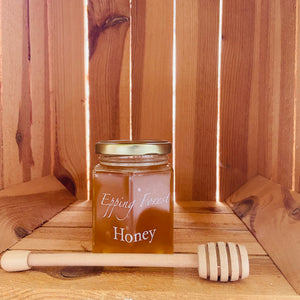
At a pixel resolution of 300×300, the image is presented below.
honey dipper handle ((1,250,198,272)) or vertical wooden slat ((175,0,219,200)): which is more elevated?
vertical wooden slat ((175,0,219,200))

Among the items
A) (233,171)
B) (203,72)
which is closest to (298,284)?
(233,171)

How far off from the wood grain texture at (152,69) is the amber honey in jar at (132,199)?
0.49 m

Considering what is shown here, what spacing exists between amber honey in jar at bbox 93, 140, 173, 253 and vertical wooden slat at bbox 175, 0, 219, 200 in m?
0.49

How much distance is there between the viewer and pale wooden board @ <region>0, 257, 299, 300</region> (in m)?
0.54

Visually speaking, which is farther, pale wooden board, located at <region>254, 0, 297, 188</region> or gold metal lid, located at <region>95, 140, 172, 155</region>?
pale wooden board, located at <region>254, 0, 297, 188</region>

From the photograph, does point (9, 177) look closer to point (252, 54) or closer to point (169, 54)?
point (169, 54)

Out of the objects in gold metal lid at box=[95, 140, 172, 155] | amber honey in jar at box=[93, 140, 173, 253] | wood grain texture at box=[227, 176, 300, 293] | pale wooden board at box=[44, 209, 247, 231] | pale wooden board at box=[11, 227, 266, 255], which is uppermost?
gold metal lid at box=[95, 140, 172, 155]

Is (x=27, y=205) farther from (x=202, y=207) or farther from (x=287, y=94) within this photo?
(x=287, y=94)

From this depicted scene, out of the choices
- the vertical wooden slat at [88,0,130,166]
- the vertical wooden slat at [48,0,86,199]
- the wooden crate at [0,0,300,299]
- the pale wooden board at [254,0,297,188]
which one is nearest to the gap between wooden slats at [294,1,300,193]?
the pale wooden board at [254,0,297,188]

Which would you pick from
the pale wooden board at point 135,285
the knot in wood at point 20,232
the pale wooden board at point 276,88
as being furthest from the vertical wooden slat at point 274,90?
the knot in wood at point 20,232

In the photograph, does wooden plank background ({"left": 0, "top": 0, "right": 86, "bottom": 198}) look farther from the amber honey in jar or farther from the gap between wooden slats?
the gap between wooden slats

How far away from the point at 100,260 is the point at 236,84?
31.8 inches

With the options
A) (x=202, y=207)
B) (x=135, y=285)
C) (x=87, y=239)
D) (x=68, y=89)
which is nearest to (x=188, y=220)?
(x=202, y=207)

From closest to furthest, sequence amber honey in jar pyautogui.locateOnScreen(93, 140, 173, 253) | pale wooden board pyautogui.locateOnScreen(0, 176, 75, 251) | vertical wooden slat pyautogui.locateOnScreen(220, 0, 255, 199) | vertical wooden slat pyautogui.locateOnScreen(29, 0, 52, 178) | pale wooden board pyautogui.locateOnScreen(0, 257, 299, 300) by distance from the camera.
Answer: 1. pale wooden board pyautogui.locateOnScreen(0, 257, 299, 300)
2. amber honey in jar pyautogui.locateOnScreen(93, 140, 173, 253)
3. pale wooden board pyautogui.locateOnScreen(0, 176, 75, 251)
4. vertical wooden slat pyautogui.locateOnScreen(29, 0, 52, 178)
5. vertical wooden slat pyautogui.locateOnScreen(220, 0, 255, 199)
